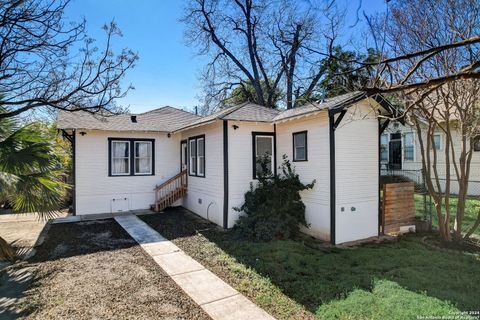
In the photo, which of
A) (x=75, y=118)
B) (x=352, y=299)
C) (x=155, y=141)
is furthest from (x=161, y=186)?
(x=352, y=299)

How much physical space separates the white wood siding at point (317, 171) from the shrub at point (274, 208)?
21cm

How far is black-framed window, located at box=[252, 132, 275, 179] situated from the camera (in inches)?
368

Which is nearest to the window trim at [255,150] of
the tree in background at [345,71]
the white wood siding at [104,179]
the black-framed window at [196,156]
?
the black-framed window at [196,156]

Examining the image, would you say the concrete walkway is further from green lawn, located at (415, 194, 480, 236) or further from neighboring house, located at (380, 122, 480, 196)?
neighboring house, located at (380, 122, 480, 196)

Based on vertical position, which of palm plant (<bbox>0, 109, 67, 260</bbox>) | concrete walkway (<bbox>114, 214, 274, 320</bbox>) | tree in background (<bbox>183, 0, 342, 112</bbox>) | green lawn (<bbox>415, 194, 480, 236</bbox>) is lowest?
concrete walkway (<bbox>114, 214, 274, 320</bbox>)

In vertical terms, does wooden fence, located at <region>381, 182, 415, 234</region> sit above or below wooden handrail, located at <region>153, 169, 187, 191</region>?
below

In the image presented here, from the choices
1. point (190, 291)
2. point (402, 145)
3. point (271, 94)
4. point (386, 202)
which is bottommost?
point (190, 291)

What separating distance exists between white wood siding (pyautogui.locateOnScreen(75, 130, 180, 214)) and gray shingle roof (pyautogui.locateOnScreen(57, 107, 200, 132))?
32 cm

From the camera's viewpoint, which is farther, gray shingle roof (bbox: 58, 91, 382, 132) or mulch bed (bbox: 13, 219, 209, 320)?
gray shingle roof (bbox: 58, 91, 382, 132)

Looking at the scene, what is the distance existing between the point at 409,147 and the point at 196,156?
12465mm

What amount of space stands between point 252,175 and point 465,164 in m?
5.97

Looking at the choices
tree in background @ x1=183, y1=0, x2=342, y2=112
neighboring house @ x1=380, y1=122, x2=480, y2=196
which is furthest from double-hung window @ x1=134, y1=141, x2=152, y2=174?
tree in background @ x1=183, y1=0, x2=342, y2=112

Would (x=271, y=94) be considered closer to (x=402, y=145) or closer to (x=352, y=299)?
(x=402, y=145)

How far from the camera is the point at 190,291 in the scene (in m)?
4.74
